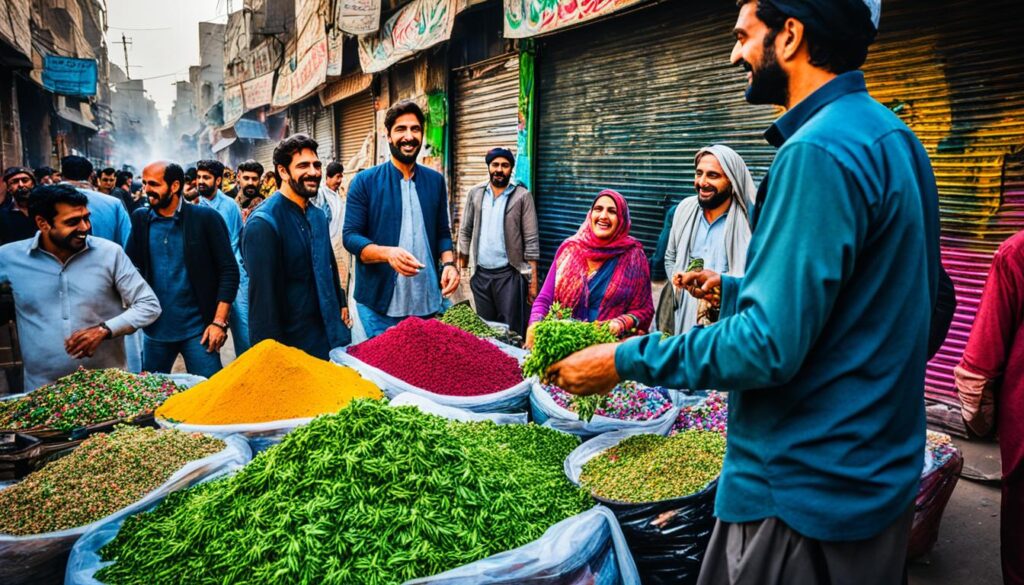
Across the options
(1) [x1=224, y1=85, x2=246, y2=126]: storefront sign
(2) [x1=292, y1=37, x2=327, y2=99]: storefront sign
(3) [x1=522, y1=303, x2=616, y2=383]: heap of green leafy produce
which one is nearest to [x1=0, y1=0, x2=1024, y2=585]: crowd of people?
(3) [x1=522, y1=303, x2=616, y2=383]: heap of green leafy produce

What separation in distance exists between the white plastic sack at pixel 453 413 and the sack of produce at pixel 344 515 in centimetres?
68

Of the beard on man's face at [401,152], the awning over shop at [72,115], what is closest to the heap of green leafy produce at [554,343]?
the beard on man's face at [401,152]

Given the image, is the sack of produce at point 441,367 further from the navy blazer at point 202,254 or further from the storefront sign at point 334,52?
the storefront sign at point 334,52

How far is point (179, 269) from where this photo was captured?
3986mm

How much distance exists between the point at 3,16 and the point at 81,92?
5.22m

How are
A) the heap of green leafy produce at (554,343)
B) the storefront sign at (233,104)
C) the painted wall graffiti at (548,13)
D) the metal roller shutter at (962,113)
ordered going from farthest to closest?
the storefront sign at (233,104), the painted wall graffiti at (548,13), the metal roller shutter at (962,113), the heap of green leafy produce at (554,343)

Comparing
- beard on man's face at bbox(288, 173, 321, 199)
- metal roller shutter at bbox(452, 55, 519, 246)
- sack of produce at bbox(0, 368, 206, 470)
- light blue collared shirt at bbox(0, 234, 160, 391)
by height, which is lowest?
sack of produce at bbox(0, 368, 206, 470)

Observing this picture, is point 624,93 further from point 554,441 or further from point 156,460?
point 156,460

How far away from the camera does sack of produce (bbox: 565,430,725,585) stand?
2.08m

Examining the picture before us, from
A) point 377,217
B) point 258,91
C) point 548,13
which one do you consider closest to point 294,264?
point 377,217

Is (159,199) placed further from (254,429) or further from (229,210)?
(229,210)

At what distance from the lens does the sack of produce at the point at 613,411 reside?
2.71m

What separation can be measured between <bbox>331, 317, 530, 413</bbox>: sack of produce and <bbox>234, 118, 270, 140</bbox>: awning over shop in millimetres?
20857

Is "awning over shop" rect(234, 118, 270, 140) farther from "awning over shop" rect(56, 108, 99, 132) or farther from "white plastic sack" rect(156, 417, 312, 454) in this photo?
"white plastic sack" rect(156, 417, 312, 454)
